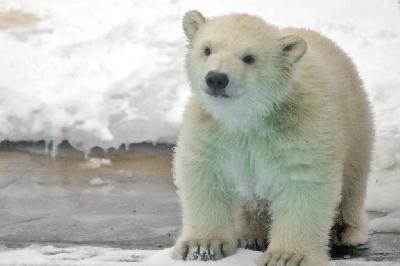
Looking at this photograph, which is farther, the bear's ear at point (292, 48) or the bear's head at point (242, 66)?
the bear's ear at point (292, 48)

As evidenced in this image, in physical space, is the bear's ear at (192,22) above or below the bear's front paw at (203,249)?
above

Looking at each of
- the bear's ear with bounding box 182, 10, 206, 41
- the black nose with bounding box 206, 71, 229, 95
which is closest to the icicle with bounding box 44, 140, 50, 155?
the bear's ear with bounding box 182, 10, 206, 41

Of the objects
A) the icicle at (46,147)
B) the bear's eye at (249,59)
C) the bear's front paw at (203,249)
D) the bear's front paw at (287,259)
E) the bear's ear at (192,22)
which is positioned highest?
the bear's ear at (192,22)

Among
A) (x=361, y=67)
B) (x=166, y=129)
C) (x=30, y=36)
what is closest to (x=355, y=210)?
(x=166, y=129)

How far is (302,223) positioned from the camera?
5484 mm

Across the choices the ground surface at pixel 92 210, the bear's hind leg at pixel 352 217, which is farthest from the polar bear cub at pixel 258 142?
the bear's hind leg at pixel 352 217

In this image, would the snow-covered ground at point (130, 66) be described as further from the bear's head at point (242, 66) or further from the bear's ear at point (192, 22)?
the bear's ear at point (192, 22)

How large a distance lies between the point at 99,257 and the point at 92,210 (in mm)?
1378

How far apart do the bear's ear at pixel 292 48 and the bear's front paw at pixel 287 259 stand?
1.03 meters

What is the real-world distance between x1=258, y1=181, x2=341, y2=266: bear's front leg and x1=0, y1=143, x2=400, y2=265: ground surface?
0.27 m

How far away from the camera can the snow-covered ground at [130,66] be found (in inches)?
342

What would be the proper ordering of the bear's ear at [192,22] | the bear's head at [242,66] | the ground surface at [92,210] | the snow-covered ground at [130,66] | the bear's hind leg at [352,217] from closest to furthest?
1. the bear's head at [242,66]
2. the bear's ear at [192,22]
3. the ground surface at [92,210]
4. the bear's hind leg at [352,217]
5. the snow-covered ground at [130,66]

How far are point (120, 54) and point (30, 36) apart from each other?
1.05 meters

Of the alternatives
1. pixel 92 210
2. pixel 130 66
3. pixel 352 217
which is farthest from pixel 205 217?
pixel 130 66
